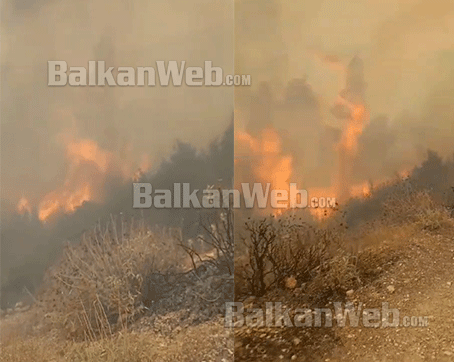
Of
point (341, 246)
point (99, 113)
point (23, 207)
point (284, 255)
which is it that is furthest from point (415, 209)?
point (23, 207)

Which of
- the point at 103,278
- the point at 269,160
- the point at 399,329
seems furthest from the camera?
the point at 269,160

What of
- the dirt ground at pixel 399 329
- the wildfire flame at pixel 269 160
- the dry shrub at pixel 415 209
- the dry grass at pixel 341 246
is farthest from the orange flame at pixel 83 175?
the dry shrub at pixel 415 209

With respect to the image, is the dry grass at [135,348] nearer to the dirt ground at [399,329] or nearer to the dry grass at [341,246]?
the dirt ground at [399,329]

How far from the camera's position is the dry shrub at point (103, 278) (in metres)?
2.72

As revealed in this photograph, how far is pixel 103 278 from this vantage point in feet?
9.07

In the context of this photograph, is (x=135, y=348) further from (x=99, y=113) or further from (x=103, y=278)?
(x=99, y=113)

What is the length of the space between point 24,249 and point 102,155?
62cm

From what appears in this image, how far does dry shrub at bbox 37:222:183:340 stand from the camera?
107 inches

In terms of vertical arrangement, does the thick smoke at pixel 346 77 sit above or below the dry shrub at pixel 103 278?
above

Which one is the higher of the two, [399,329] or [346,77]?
[346,77]

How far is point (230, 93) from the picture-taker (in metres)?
2.93

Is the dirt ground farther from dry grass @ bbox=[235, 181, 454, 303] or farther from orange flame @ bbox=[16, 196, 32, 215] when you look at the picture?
orange flame @ bbox=[16, 196, 32, 215]

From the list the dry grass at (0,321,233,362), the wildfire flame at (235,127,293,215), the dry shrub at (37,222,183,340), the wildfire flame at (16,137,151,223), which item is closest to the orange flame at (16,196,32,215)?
the wildfire flame at (16,137,151,223)

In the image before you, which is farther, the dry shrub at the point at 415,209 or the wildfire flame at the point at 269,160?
the wildfire flame at the point at 269,160
